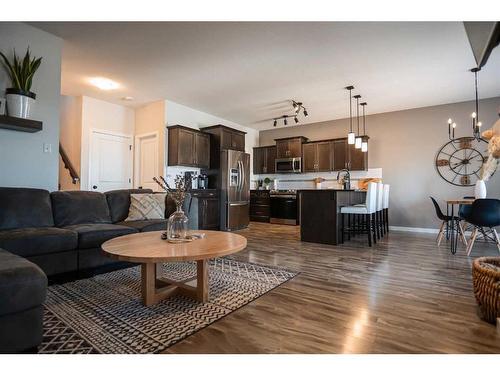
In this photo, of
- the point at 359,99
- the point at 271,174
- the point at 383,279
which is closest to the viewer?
the point at 383,279

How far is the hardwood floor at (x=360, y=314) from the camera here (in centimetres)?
147

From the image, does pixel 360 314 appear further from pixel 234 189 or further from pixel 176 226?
pixel 234 189

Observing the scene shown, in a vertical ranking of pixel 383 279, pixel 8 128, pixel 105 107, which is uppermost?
pixel 105 107

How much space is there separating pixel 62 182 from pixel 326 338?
5834 millimetres

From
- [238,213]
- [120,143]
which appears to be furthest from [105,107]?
[238,213]

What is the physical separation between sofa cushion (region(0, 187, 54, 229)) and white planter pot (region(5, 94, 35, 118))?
2.63 feet

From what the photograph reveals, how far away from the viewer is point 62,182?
17.6 feet

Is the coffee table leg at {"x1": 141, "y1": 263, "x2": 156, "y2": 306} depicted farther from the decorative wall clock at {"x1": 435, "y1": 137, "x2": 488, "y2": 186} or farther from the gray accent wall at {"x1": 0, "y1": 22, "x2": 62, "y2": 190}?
the decorative wall clock at {"x1": 435, "y1": 137, "x2": 488, "y2": 186}

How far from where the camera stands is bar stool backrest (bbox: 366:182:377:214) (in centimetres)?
412

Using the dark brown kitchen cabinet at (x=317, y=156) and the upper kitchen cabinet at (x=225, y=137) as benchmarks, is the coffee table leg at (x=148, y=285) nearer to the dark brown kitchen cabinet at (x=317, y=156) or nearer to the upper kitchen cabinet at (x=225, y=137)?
the upper kitchen cabinet at (x=225, y=137)

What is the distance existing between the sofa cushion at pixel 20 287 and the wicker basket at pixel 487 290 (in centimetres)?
275

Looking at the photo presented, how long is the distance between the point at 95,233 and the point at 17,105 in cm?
161

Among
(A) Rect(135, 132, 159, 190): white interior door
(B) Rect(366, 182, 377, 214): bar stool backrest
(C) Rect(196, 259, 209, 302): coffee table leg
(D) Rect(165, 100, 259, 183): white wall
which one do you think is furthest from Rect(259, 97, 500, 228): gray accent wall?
(C) Rect(196, 259, 209, 302): coffee table leg

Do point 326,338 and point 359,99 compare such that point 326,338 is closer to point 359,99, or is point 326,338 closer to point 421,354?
point 421,354
